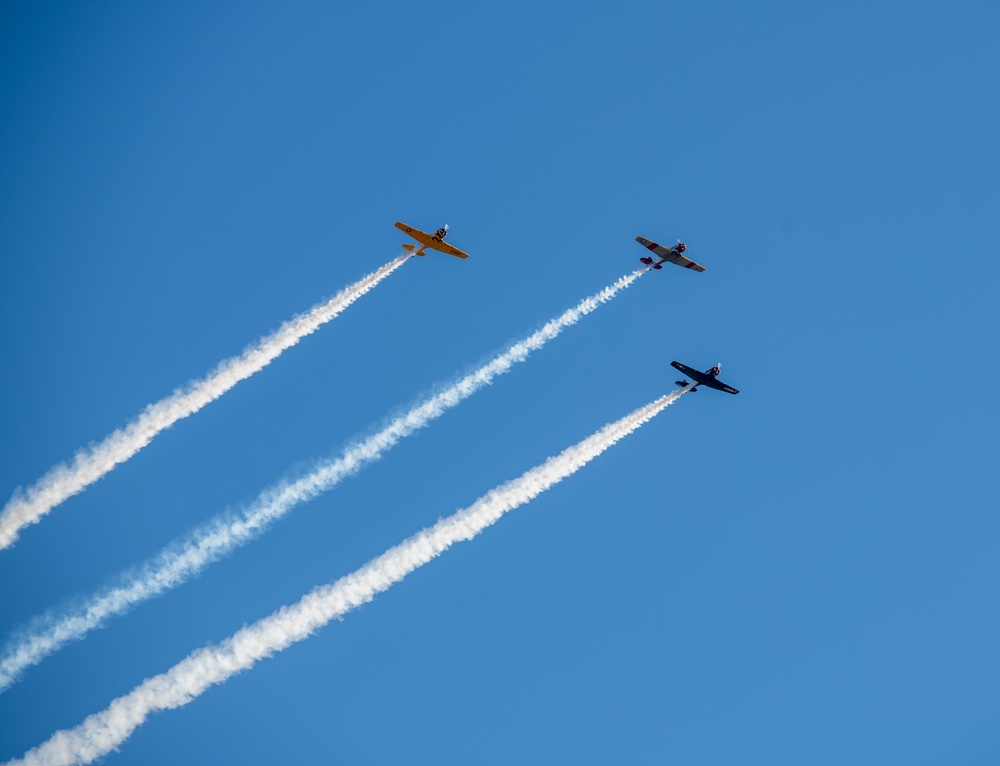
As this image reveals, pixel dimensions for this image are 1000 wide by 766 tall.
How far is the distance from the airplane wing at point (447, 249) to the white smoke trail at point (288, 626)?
12623 mm

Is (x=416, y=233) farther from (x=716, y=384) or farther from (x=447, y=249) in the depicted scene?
(x=716, y=384)

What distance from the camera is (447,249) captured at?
80.0 meters

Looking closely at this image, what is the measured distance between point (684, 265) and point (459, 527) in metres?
20.2

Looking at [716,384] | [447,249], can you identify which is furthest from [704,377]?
[447,249]

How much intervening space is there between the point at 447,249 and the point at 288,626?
73.8 feet

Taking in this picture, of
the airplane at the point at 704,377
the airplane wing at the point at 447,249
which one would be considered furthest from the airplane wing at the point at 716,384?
the airplane wing at the point at 447,249

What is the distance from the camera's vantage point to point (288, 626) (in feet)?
237

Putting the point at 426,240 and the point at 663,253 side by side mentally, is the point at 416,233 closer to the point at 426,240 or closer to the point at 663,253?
the point at 426,240

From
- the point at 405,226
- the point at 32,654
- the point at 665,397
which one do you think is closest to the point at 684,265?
the point at 665,397

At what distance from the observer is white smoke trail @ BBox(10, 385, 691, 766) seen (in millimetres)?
69812

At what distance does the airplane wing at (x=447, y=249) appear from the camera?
79.4m

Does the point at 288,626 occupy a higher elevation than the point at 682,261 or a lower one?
lower

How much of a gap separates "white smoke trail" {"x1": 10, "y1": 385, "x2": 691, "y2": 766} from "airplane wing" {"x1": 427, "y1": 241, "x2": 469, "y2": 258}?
12.6 m

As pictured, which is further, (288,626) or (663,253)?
(663,253)
